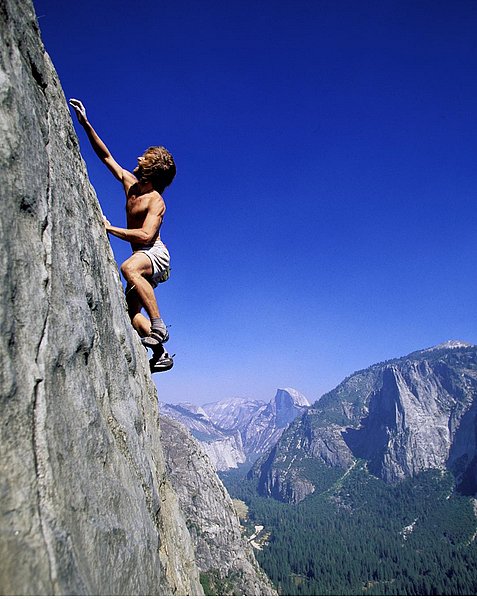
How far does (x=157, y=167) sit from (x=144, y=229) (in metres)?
1.13

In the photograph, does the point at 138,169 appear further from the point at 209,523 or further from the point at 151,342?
the point at 209,523

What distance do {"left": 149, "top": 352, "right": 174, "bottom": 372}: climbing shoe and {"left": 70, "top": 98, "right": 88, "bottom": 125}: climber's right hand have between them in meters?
4.18

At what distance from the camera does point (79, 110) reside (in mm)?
5965

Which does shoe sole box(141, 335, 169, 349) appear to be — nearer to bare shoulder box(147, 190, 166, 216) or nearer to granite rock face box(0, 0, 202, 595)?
granite rock face box(0, 0, 202, 595)

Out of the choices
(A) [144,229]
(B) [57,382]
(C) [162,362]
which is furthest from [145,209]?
(B) [57,382]

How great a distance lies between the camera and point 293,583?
129 metres

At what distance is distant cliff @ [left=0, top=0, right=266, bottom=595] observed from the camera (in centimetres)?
232

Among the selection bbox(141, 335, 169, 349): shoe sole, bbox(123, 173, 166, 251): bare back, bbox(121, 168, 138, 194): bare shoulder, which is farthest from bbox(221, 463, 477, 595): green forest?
bbox(121, 168, 138, 194): bare shoulder

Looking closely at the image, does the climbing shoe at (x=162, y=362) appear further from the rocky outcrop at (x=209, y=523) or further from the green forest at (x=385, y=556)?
the green forest at (x=385, y=556)

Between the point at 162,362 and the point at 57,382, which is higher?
the point at 162,362

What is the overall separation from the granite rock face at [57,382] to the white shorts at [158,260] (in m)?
1.11

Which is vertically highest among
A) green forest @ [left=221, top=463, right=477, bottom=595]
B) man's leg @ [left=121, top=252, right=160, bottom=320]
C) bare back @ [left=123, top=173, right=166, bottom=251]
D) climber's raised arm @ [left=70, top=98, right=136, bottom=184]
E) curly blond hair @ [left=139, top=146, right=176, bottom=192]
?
climber's raised arm @ [left=70, top=98, right=136, bottom=184]

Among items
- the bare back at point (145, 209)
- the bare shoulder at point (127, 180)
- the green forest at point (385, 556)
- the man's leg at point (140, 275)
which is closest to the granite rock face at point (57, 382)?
the man's leg at point (140, 275)

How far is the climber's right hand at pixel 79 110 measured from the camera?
5.90m
